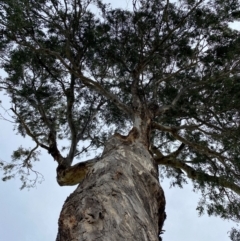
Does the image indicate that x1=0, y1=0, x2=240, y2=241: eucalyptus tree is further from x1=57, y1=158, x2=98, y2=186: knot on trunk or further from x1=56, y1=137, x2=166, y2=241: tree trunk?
x1=56, y1=137, x2=166, y2=241: tree trunk

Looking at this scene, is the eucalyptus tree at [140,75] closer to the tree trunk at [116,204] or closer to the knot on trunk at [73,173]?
the knot on trunk at [73,173]

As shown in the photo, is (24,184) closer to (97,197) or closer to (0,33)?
(0,33)

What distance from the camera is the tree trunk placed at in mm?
1831

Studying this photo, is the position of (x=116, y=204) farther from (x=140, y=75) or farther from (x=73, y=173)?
(x=140, y=75)

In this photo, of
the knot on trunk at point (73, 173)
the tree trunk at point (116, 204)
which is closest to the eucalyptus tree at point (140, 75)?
the knot on trunk at point (73, 173)

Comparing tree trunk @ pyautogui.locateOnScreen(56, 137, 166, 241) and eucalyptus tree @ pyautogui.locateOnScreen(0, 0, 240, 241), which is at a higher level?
eucalyptus tree @ pyautogui.locateOnScreen(0, 0, 240, 241)

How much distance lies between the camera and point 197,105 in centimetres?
698

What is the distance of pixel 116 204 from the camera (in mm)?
2137

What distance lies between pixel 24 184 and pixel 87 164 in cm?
341

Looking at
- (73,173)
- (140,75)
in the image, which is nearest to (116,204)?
(73,173)

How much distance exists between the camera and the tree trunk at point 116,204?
1.83m

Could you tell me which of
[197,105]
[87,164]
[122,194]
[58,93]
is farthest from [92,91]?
[122,194]

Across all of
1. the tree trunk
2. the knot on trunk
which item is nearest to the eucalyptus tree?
the knot on trunk

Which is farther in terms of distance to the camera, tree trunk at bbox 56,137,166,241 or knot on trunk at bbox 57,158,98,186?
knot on trunk at bbox 57,158,98,186
